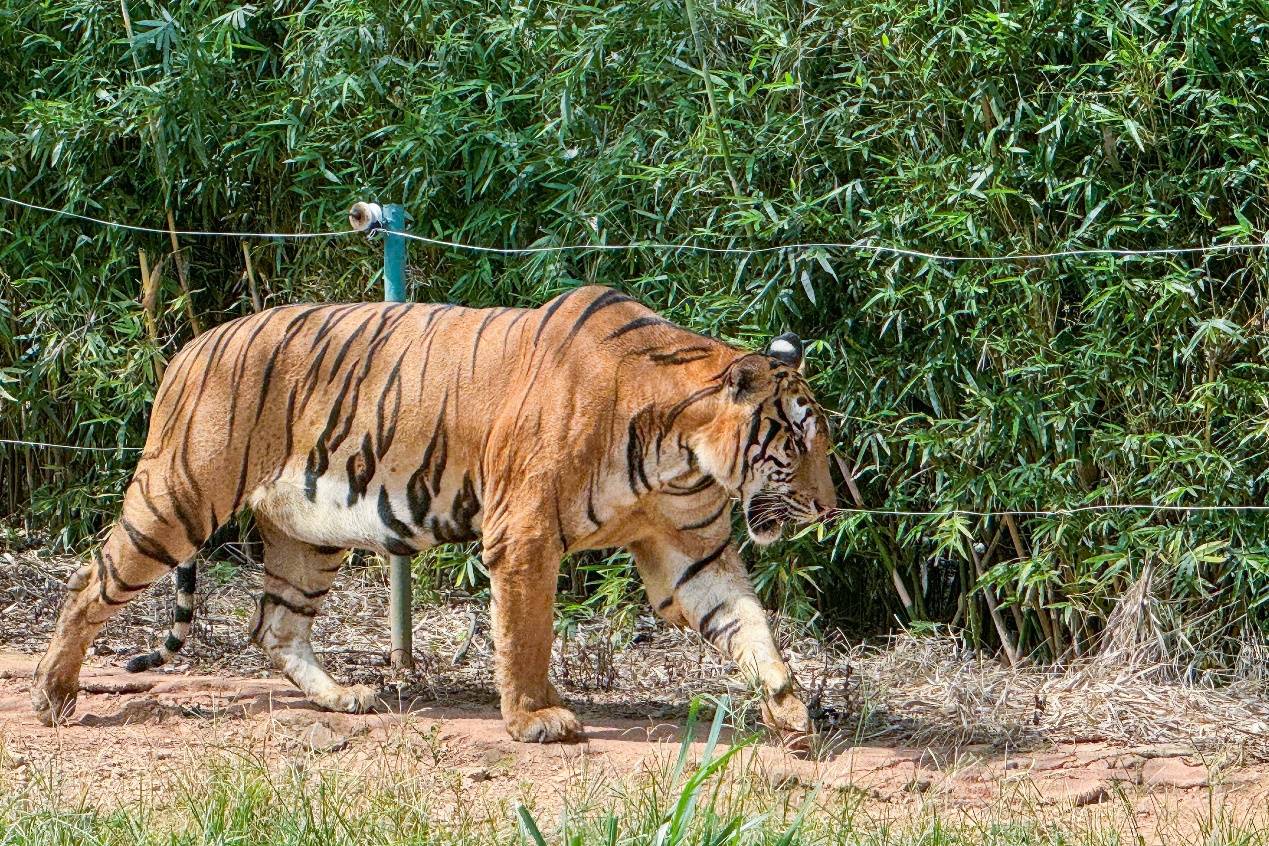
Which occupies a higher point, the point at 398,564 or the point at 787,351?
the point at 787,351

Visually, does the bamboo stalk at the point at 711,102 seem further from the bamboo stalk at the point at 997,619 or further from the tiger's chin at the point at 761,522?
the bamboo stalk at the point at 997,619

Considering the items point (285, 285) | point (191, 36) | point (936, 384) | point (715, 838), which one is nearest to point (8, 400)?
point (285, 285)

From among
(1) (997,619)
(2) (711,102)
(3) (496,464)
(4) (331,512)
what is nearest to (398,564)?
(4) (331,512)

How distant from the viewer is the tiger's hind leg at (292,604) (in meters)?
5.15

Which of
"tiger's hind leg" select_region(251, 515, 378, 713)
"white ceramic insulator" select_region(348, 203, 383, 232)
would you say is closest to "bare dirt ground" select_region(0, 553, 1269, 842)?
"tiger's hind leg" select_region(251, 515, 378, 713)

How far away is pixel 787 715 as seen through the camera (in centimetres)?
450

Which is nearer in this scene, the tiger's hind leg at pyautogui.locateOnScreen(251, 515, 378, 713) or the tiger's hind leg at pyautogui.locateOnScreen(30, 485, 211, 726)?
the tiger's hind leg at pyautogui.locateOnScreen(30, 485, 211, 726)

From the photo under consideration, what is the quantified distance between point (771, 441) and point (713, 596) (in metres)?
0.51

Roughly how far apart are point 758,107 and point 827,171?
0.35 m

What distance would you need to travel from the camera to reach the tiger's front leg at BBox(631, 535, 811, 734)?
15.3ft

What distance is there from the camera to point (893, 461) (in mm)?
5746

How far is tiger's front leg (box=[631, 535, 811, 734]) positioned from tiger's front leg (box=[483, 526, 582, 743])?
42 cm

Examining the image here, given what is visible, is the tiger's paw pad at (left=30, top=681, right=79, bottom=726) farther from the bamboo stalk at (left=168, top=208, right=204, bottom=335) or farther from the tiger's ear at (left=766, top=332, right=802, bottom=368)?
the bamboo stalk at (left=168, top=208, right=204, bottom=335)

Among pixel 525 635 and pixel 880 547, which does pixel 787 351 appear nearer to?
pixel 525 635
